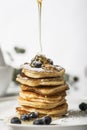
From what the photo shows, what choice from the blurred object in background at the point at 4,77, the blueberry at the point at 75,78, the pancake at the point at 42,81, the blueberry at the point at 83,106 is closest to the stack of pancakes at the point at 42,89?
the pancake at the point at 42,81

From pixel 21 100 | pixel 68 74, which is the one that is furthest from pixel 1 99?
pixel 68 74

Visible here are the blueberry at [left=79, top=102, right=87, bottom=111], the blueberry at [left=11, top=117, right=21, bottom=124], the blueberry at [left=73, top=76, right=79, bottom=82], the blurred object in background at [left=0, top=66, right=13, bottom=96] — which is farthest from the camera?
the blueberry at [left=73, top=76, right=79, bottom=82]

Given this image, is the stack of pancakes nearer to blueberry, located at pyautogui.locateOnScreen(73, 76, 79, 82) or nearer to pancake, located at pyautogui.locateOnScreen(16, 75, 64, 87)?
pancake, located at pyautogui.locateOnScreen(16, 75, 64, 87)

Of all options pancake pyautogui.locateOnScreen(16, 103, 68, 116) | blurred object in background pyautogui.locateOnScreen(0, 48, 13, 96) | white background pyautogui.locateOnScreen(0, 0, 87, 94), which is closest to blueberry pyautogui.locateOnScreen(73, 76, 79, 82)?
white background pyautogui.locateOnScreen(0, 0, 87, 94)

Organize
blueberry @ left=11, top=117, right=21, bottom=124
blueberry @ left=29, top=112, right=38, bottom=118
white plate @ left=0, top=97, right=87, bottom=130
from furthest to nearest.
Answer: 1. blueberry @ left=29, top=112, right=38, bottom=118
2. blueberry @ left=11, top=117, right=21, bottom=124
3. white plate @ left=0, top=97, right=87, bottom=130

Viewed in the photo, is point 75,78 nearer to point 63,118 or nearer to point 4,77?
point 4,77

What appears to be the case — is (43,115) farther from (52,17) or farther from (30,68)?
(52,17)

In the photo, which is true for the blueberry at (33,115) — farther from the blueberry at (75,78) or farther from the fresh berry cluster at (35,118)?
the blueberry at (75,78)
